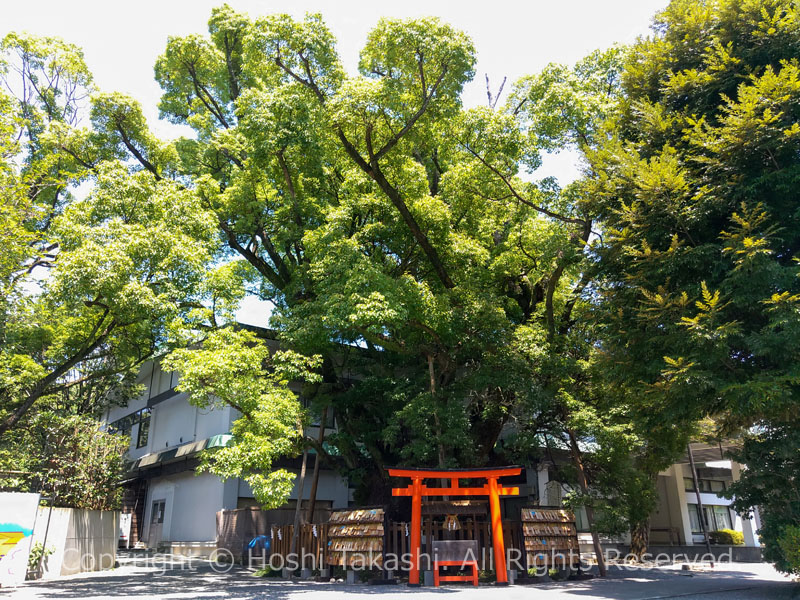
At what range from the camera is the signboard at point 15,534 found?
12016 millimetres

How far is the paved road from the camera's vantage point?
10.2 metres

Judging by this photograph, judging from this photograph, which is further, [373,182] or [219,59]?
[219,59]

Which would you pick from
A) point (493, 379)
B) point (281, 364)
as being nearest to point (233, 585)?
point (281, 364)

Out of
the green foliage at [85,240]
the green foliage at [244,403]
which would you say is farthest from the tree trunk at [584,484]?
the green foliage at [85,240]

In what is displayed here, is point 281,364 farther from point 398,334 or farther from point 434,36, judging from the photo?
point 434,36

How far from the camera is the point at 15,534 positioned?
12.2 meters

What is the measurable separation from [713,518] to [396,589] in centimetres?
2220

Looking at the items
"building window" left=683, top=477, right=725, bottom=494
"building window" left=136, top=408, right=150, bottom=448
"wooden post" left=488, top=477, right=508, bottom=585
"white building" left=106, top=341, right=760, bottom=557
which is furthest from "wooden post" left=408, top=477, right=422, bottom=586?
"building window" left=683, top=477, right=725, bottom=494

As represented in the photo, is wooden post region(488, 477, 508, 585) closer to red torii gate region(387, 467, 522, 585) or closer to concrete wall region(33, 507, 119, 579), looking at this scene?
red torii gate region(387, 467, 522, 585)

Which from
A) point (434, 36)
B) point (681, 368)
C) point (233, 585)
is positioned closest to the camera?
point (681, 368)

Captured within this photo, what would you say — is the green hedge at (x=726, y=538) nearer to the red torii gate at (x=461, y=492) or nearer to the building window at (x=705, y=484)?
the building window at (x=705, y=484)

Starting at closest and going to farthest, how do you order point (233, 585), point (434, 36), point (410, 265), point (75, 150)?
1. point (233, 585)
2. point (434, 36)
3. point (410, 265)
4. point (75, 150)

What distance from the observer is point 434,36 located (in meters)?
13.7

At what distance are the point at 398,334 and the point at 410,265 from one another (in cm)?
240
